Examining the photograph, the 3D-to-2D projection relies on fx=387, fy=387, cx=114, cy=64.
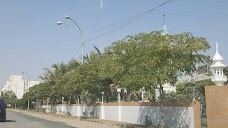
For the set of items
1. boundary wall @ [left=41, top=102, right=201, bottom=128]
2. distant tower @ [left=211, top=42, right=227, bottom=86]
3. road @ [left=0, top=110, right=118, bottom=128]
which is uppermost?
distant tower @ [left=211, top=42, right=227, bottom=86]

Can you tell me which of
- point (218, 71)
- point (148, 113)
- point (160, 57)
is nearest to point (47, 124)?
point (148, 113)

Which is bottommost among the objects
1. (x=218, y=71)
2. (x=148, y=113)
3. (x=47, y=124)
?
(x=47, y=124)

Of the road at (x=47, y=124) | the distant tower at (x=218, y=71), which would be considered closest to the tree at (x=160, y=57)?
the distant tower at (x=218, y=71)

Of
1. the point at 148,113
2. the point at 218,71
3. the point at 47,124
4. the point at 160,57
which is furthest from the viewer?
the point at 47,124

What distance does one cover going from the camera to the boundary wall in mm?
21664

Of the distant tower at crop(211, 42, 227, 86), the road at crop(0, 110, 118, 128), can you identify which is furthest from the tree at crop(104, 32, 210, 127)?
the road at crop(0, 110, 118, 128)

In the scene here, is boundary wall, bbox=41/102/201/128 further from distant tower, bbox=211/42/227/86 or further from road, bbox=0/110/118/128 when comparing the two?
distant tower, bbox=211/42/227/86

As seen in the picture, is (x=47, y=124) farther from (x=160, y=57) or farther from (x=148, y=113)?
(x=160, y=57)

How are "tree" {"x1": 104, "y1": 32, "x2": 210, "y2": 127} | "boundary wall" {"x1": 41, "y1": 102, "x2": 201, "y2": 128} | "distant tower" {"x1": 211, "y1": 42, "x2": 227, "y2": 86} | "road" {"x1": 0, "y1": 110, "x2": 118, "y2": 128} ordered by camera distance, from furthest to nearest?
1. "road" {"x1": 0, "y1": 110, "x2": 118, "y2": 128}
2. "boundary wall" {"x1": 41, "y1": 102, "x2": 201, "y2": 128}
3. "tree" {"x1": 104, "y1": 32, "x2": 210, "y2": 127}
4. "distant tower" {"x1": 211, "y1": 42, "x2": 227, "y2": 86}

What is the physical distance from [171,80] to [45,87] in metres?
53.6

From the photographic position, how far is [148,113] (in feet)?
90.5

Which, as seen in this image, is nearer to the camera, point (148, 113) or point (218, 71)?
point (218, 71)

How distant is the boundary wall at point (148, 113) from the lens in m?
21.7

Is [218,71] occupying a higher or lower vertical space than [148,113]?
higher
